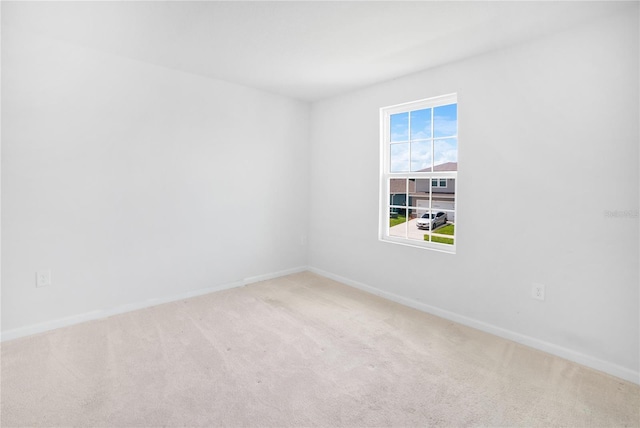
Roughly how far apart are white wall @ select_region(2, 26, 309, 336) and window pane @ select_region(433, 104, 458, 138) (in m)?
1.91

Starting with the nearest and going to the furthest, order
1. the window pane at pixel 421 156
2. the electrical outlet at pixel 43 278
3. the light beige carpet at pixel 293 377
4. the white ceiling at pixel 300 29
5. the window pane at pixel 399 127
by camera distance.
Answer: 1. the light beige carpet at pixel 293 377
2. the white ceiling at pixel 300 29
3. the electrical outlet at pixel 43 278
4. the window pane at pixel 421 156
5. the window pane at pixel 399 127

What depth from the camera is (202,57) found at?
2875mm

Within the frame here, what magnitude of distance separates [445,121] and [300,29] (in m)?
1.60

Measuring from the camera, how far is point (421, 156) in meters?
3.30

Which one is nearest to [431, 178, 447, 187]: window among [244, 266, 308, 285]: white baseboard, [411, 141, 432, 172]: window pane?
[411, 141, 432, 172]: window pane

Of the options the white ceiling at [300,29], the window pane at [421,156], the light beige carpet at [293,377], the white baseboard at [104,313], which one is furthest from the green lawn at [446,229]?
the white baseboard at [104,313]

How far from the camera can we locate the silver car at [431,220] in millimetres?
3164

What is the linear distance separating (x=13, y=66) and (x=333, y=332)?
321cm

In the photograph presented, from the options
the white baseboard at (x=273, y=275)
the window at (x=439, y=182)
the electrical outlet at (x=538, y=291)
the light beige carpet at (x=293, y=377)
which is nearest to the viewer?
the light beige carpet at (x=293, y=377)

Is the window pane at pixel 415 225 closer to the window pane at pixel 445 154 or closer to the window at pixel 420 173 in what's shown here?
the window at pixel 420 173

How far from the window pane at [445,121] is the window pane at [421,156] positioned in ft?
0.52

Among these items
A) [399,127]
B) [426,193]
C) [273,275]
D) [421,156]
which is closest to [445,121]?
[421,156]

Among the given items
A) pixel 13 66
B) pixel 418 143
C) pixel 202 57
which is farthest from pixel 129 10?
pixel 418 143

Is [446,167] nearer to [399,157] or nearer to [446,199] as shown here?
[446,199]
